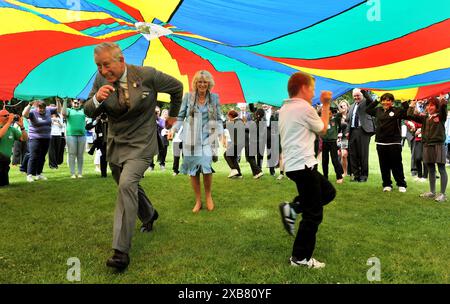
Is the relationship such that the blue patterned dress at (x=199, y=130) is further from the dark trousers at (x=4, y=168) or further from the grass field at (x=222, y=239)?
the dark trousers at (x=4, y=168)

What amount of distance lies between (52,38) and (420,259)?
478 cm

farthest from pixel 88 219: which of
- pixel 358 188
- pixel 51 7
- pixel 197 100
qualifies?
pixel 358 188

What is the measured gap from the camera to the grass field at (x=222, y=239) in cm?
304

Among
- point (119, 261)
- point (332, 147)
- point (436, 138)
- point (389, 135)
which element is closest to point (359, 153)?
point (332, 147)

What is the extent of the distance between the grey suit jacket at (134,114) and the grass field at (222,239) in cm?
95

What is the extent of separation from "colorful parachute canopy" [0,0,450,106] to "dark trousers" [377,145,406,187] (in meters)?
1.08

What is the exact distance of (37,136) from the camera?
8047 millimetres

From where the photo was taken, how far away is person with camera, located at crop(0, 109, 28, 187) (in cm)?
635

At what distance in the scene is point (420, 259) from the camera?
342 centimetres

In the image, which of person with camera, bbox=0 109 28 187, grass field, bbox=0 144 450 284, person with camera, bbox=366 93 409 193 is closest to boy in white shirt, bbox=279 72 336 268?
grass field, bbox=0 144 450 284

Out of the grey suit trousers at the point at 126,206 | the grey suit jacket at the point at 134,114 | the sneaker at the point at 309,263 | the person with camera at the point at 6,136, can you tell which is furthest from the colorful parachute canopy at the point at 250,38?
the sneaker at the point at 309,263

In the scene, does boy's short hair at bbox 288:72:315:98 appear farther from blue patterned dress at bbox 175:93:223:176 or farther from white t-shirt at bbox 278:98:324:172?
blue patterned dress at bbox 175:93:223:176

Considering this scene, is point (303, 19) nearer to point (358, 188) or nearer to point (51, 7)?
point (51, 7)

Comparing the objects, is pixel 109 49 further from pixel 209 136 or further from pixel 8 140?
pixel 8 140
